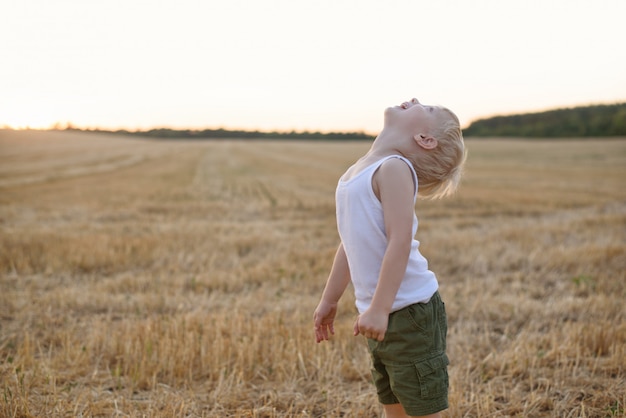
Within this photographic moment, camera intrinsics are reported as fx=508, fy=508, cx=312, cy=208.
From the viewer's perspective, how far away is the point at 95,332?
12.7ft

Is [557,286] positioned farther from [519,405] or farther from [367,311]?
[367,311]

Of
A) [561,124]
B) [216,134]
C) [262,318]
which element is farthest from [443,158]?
[216,134]

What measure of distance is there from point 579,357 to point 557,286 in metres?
2.16

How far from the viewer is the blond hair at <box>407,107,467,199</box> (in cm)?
204

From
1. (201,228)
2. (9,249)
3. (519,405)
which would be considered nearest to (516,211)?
(201,228)

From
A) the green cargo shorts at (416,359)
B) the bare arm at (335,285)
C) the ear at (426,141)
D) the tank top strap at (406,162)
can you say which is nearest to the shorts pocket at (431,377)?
the green cargo shorts at (416,359)

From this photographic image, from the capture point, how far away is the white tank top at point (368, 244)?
198cm

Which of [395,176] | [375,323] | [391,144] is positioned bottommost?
[375,323]

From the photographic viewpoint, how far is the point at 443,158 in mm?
2066

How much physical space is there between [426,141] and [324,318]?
3.03 ft

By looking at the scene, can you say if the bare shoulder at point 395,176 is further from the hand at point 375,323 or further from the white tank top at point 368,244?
the hand at point 375,323

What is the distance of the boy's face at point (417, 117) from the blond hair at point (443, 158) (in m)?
0.03

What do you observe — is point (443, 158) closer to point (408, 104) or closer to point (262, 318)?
point (408, 104)

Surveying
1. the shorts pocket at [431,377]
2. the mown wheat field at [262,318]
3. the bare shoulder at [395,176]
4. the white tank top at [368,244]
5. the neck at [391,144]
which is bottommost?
the mown wheat field at [262,318]
